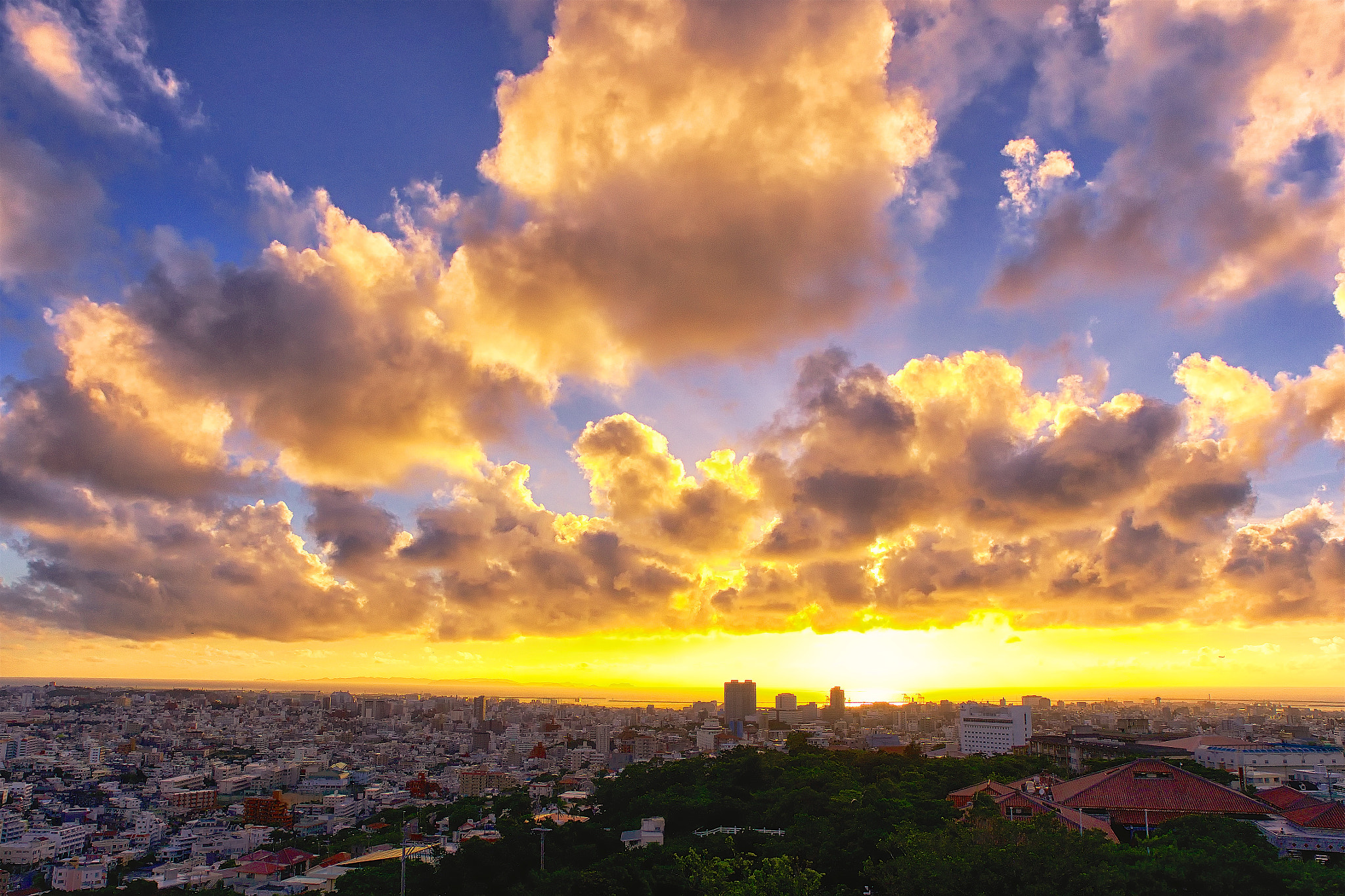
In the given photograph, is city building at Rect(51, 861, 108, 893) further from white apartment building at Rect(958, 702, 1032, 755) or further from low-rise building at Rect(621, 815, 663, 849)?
white apartment building at Rect(958, 702, 1032, 755)

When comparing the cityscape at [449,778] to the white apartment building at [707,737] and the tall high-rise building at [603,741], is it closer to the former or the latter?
the tall high-rise building at [603,741]

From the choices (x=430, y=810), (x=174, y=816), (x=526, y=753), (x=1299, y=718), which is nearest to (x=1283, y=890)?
(x=430, y=810)

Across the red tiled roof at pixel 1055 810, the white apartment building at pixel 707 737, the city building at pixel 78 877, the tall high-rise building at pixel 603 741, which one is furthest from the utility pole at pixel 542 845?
the tall high-rise building at pixel 603 741

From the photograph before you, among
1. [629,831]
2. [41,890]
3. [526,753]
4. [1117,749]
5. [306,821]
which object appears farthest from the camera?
[526,753]

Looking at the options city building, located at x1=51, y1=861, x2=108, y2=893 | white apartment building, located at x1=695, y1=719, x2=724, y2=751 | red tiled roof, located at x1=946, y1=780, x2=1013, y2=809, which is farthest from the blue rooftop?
white apartment building, located at x1=695, y1=719, x2=724, y2=751

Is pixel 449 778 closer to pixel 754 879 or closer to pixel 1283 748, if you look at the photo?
pixel 1283 748

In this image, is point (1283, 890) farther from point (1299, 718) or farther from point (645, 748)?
point (1299, 718)
